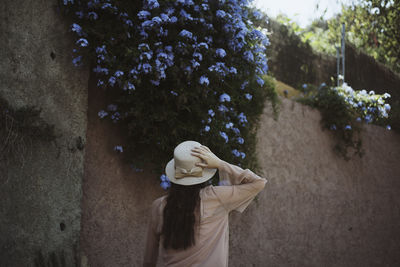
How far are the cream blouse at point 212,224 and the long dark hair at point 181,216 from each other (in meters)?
0.04

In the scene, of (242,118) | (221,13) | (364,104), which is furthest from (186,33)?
(364,104)

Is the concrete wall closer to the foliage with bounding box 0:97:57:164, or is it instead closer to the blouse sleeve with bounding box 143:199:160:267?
the foliage with bounding box 0:97:57:164

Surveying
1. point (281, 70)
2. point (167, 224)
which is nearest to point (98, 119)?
point (167, 224)

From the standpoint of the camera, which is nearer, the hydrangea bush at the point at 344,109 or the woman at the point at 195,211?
the woman at the point at 195,211

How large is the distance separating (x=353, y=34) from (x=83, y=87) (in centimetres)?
1061

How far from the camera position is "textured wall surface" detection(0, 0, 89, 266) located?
3.44m

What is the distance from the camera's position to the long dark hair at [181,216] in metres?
2.43

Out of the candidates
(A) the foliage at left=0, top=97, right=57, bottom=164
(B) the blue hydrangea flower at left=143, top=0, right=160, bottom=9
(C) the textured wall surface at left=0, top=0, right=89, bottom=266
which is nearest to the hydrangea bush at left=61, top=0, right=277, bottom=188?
(B) the blue hydrangea flower at left=143, top=0, right=160, bottom=9

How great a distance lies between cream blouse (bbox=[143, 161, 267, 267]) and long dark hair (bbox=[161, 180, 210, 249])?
0.04 m

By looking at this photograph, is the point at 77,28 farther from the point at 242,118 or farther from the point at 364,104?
the point at 364,104

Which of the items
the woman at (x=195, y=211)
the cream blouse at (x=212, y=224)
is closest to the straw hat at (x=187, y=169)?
the woman at (x=195, y=211)

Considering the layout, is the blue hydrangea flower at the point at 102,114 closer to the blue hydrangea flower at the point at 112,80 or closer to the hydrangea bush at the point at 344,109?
the blue hydrangea flower at the point at 112,80

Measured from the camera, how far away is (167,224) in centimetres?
249

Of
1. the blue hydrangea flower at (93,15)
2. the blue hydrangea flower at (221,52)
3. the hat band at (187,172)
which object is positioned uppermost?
the blue hydrangea flower at (93,15)
